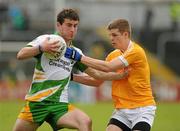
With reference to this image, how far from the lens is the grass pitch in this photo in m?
18.6

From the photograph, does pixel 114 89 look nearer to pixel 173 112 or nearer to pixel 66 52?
pixel 66 52

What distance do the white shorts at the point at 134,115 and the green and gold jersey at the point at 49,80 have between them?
0.96 metres

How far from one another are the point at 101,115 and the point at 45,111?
11.7 metres

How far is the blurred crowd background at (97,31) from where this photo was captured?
29734 mm

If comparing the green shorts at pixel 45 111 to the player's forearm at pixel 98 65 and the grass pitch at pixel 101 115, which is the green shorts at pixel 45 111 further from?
the grass pitch at pixel 101 115

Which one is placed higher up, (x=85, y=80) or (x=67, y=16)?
(x=67, y=16)

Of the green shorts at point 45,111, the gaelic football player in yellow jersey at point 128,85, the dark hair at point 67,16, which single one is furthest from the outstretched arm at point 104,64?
the green shorts at point 45,111

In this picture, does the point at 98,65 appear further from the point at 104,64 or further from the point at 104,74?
the point at 104,74

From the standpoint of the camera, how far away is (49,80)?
35.3 ft

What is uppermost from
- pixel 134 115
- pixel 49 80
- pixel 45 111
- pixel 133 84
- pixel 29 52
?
pixel 29 52

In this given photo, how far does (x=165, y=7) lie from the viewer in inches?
1345

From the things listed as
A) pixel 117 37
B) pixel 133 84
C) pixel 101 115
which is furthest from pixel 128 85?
pixel 101 115

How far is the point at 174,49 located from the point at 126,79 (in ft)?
69.5

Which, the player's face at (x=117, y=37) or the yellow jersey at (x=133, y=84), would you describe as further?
the yellow jersey at (x=133, y=84)
